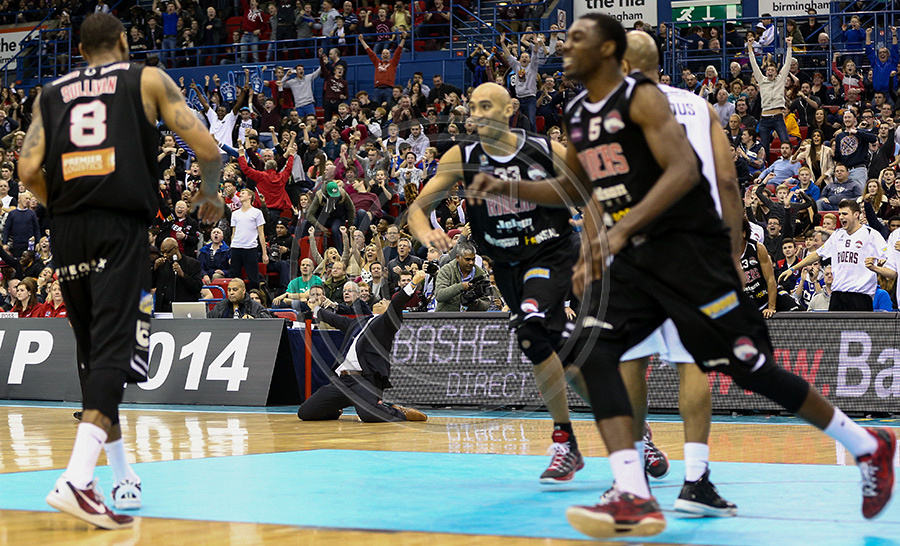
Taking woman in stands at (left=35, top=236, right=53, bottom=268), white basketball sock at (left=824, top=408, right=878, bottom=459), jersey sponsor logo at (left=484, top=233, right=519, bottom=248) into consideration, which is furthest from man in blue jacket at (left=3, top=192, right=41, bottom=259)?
white basketball sock at (left=824, top=408, right=878, bottom=459)

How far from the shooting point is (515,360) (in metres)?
12.5

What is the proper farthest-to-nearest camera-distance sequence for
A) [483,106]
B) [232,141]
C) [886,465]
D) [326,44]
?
[326,44]
[232,141]
[483,106]
[886,465]

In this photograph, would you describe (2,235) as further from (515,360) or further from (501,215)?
(501,215)

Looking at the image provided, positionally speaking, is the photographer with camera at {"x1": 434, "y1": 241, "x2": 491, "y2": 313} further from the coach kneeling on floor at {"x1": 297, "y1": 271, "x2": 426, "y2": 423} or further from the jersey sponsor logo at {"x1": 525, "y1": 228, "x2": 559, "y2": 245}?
the jersey sponsor logo at {"x1": 525, "y1": 228, "x2": 559, "y2": 245}

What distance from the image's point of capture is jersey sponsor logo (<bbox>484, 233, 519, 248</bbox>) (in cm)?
652

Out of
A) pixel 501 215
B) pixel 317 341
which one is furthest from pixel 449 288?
pixel 501 215

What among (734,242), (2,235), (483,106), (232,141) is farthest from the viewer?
(232,141)

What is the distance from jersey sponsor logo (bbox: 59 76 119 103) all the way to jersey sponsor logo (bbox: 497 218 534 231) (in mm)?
2336

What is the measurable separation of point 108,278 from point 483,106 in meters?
2.41

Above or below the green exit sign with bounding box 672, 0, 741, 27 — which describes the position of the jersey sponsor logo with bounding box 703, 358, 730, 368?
below

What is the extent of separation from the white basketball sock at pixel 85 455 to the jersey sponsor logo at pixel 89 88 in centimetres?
156

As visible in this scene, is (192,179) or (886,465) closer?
(886,465)

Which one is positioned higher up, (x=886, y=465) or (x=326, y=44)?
(x=326, y=44)

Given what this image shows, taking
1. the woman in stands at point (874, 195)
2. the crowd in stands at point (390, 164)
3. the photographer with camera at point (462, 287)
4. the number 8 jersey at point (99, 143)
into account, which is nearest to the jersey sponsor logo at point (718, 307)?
the number 8 jersey at point (99, 143)
